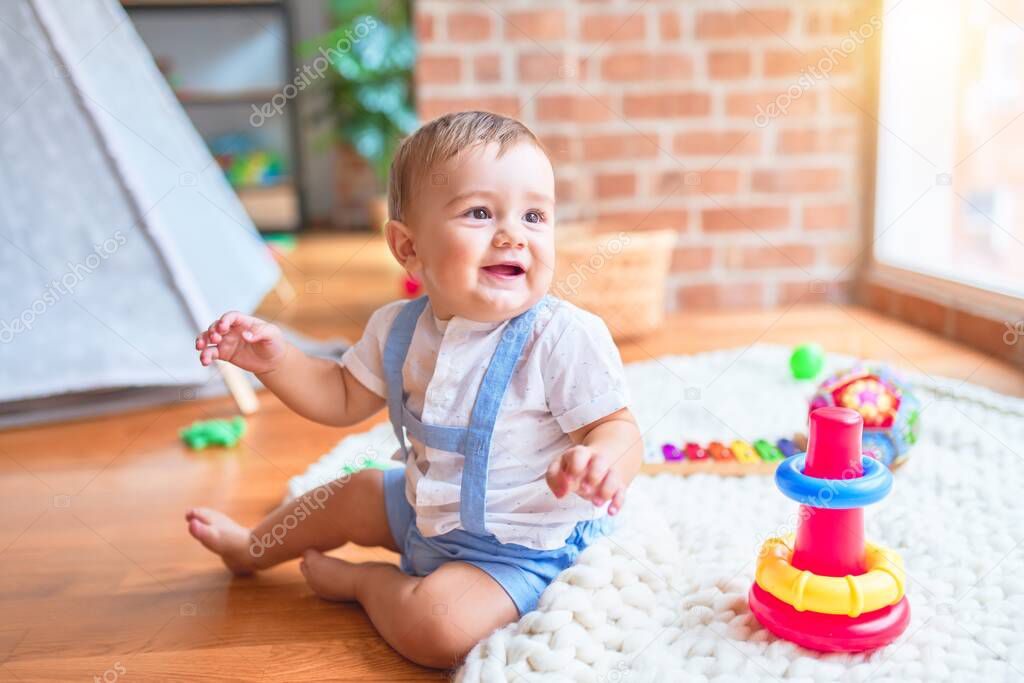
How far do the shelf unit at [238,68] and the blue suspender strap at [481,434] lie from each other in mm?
3713

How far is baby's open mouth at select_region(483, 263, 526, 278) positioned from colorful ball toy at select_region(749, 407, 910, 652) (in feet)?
0.83

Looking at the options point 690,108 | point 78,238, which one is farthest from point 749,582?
point 690,108

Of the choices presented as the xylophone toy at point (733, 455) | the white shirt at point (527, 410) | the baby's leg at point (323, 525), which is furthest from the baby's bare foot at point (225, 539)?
the xylophone toy at point (733, 455)

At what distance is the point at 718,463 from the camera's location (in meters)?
1.05

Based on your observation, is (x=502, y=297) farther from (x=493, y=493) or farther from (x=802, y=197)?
(x=802, y=197)

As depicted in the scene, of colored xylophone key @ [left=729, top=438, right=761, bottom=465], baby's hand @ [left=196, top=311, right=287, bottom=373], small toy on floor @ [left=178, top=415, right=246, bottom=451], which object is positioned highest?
baby's hand @ [left=196, top=311, right=287, bottom=373]

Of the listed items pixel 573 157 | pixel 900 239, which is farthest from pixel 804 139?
pixel 573 157

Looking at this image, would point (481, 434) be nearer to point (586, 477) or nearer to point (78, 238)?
point (586, 477)

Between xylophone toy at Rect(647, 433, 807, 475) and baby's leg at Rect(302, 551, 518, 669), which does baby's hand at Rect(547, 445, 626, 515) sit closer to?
baby's leg at Rect(302, 551, 518, 669)

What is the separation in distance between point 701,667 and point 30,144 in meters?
1.25

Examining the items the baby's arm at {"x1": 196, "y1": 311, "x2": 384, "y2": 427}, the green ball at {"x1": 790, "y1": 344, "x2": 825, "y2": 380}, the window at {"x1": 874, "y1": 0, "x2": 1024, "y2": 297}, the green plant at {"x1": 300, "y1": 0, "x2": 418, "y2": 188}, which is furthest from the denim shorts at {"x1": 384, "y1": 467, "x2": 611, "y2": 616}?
the green plant at {"x1": 300, "y1": 0, "x2": 418, "y2": 188}

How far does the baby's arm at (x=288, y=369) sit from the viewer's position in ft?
2.51

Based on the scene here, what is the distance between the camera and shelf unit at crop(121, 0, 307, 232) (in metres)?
4.20

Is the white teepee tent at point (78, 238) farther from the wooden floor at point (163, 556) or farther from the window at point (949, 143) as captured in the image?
the window at point (949, 143)
